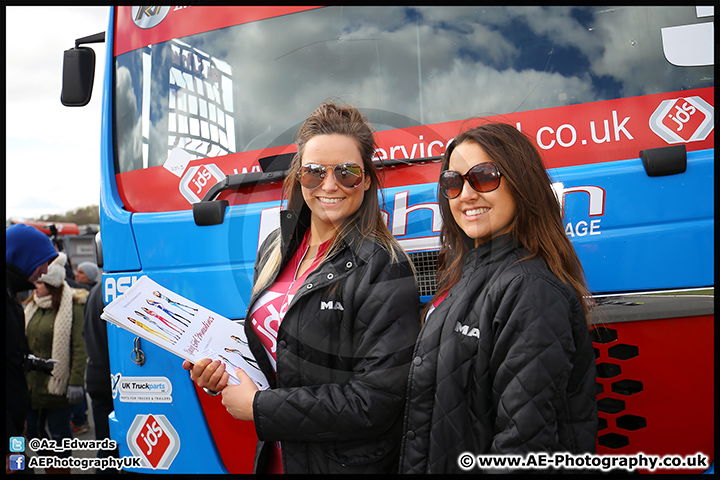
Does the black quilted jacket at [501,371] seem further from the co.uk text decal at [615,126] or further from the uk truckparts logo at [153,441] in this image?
the uk truckparts logo at [153,441]

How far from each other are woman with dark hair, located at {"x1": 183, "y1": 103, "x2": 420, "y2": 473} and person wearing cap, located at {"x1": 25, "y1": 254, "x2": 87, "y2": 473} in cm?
305

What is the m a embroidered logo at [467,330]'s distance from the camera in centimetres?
126

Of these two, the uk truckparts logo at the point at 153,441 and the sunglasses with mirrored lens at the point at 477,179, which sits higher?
the sunglasses with mirrored lens at the point at 477,179

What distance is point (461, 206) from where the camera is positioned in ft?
4.69

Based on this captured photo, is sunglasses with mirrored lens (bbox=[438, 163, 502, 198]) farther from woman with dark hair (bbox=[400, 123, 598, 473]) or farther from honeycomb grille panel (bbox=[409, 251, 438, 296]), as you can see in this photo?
honeycomb grille panel (bbox=[409, 251, 438, 296])

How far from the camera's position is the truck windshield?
1832 mm

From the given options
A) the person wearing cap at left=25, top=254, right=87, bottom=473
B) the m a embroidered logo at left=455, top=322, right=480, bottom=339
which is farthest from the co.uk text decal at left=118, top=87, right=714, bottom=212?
the person wearing cap at left=25, top=254, right=87, bottom=473

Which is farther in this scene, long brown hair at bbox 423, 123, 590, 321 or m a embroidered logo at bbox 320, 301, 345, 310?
m a embroidered logo at bbox 320, 301, 345, 310

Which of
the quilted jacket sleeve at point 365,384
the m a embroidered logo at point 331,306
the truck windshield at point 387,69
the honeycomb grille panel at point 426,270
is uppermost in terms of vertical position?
the truck windshield at point 387,69

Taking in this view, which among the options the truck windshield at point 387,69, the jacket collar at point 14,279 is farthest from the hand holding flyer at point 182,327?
the jacket collar at point 14,279

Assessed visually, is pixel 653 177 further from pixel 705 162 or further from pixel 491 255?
pixel 491 255

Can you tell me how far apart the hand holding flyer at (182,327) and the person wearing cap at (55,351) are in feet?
9.03

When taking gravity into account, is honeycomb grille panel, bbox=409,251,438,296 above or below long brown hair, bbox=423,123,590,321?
below

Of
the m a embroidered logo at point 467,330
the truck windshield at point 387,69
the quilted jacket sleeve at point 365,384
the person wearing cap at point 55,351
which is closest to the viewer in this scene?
the m a embroidered logo at point 467,330
